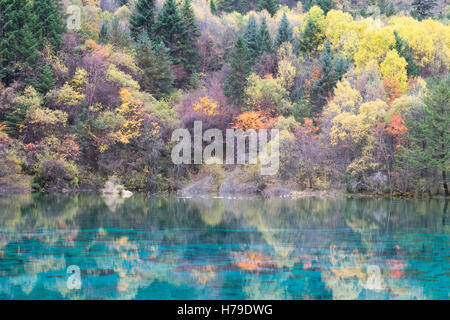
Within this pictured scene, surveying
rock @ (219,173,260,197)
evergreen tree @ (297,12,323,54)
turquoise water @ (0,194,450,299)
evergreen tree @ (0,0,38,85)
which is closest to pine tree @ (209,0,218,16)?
evergreen tree @ (297,12,323,54)

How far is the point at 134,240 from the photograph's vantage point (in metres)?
23.0

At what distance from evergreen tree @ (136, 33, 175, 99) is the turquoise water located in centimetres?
2559

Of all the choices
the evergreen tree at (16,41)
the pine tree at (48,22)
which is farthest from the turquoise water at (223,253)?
the pine tree at (48,22)

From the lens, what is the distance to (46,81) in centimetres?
5150

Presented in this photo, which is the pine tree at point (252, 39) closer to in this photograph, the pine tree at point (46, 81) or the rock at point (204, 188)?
the rock at point (204, 188)

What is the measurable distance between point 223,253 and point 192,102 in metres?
38.8

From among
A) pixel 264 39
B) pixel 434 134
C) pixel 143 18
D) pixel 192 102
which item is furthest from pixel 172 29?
pixel 434 134

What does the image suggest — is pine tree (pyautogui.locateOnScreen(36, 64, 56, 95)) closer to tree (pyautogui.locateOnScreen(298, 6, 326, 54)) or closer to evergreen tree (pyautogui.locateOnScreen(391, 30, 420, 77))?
tree (pyautogui.locateOnScreen(298, 6, 326, 54))

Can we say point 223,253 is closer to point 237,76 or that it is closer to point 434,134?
point 434,134

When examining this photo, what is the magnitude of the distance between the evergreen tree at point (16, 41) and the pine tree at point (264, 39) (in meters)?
24.9

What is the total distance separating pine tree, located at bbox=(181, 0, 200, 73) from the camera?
217ft

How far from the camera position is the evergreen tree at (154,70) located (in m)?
58.9
